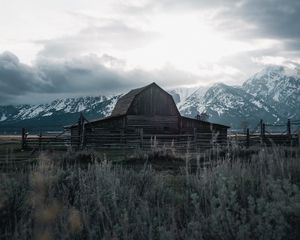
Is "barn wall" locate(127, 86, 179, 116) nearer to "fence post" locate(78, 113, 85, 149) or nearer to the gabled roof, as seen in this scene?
the gabled roof

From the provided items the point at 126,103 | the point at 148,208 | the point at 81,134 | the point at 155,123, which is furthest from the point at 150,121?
the point at 148,208

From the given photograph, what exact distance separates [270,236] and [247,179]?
2705 millimetres

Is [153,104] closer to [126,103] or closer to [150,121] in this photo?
[150,121]

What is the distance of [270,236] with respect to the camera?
3.77 m

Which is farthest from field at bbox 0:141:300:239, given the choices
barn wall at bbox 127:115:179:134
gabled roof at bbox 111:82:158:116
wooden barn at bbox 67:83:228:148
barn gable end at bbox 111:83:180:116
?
gabled roof at bbox 111:82:158:116

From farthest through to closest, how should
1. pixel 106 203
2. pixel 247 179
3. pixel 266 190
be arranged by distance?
pixel 247 179 < pixel 266 190 < pixel 106 203

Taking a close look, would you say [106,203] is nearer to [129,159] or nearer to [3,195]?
[3,195]

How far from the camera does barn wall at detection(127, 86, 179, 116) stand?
3847cm

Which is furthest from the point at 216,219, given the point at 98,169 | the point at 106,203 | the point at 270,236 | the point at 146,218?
the point at 98,169

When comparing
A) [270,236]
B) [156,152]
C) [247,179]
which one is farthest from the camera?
[156,152]

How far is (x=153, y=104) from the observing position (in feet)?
129

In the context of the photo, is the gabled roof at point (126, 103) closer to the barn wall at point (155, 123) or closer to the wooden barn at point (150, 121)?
the wooden barn at point (150, 121)

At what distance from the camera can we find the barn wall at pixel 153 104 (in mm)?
38469

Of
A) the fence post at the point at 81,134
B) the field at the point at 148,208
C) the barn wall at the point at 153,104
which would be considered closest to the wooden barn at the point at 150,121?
the barn wall at the point at 153,104
